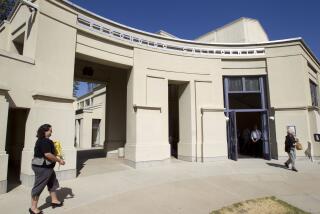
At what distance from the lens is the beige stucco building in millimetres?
7523

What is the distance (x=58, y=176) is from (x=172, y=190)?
144 inches

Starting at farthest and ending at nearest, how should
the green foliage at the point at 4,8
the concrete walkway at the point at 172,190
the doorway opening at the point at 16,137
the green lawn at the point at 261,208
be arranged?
the green foliage at the point at 4,8
the doorway opening at the point at 16,137
the concrete walkway at the point at 172,190
the green lawn at the point at 261,208

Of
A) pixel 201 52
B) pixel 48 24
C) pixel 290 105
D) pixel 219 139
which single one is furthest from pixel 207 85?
pixel 48 24

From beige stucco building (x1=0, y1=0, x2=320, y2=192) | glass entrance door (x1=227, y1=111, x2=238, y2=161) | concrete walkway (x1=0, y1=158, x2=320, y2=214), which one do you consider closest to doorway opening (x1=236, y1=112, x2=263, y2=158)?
beige stucco building (x1=0, y1=0, x2=320, y2=192)

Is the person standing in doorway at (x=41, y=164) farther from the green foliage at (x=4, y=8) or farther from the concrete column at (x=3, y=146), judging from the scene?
the green foliage at (x=4, y=8)

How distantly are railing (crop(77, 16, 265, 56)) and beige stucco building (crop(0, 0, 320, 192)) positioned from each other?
0.05 meters

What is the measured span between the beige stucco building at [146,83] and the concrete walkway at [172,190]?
4.20 ft

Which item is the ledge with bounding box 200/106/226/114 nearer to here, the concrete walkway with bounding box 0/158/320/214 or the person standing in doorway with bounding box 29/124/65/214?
the concrete walkway with bounding box 0/158/320/214

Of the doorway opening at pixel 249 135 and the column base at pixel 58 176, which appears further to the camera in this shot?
the doorway opening at pixel 249 135

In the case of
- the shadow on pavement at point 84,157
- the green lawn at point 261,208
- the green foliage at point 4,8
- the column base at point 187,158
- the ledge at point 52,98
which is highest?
the green foliage at point 4,8

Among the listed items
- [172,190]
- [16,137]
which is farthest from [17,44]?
[172,190]

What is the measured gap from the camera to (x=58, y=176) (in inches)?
287

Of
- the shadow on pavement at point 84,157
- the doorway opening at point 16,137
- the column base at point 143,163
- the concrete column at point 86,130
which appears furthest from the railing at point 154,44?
the concrete column at point 86,130

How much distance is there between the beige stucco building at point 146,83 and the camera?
7.52 meters
